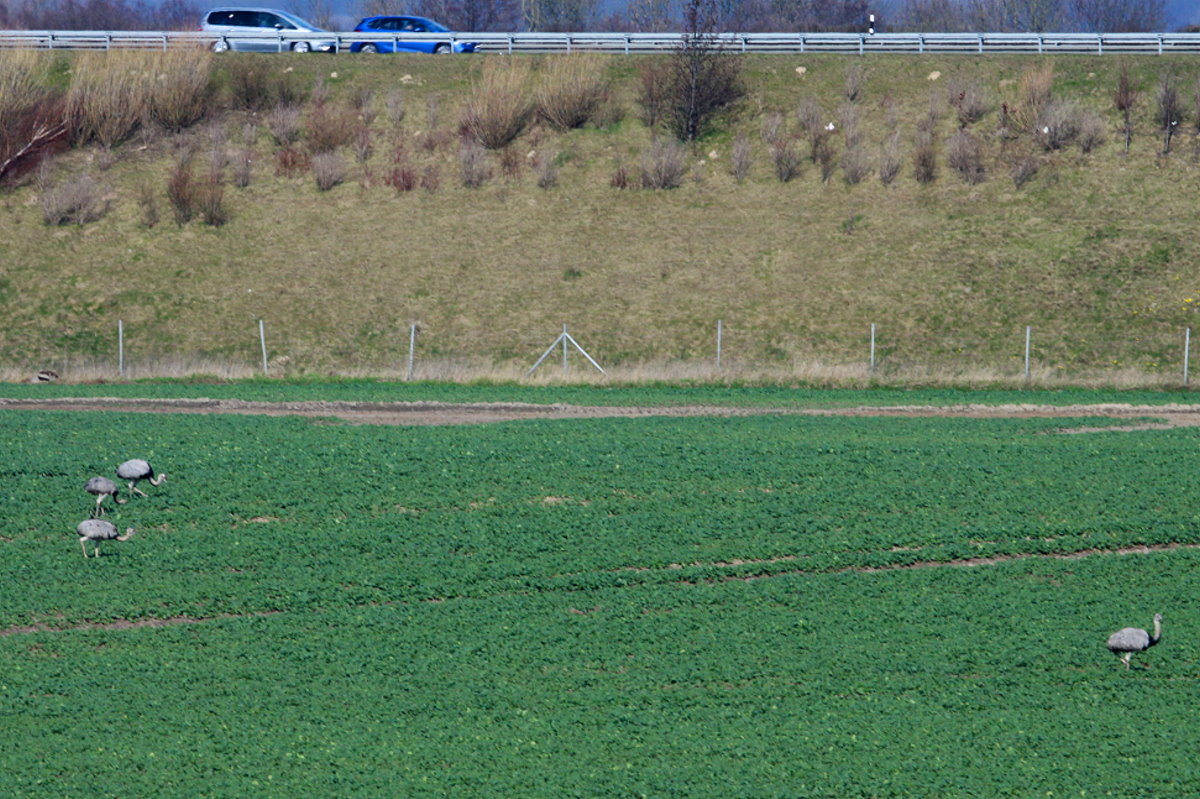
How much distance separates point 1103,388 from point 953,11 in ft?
200

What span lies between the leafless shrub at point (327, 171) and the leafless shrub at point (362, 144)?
3.38 feet

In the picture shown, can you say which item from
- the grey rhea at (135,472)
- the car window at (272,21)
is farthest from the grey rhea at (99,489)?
the car window at (272,21)

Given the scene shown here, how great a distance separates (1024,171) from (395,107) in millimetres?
22783

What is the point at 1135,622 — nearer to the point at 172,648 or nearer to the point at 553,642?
the point at 553,642

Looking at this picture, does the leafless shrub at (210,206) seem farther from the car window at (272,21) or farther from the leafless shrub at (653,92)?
the leafless shrub at (653,92)

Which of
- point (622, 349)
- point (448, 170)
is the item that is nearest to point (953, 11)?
point (448, 170)

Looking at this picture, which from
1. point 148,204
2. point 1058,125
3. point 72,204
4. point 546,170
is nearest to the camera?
point 72,204

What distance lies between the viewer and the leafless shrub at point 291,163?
46406 millimetres

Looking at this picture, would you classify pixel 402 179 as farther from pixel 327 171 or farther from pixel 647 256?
pixel 647 256

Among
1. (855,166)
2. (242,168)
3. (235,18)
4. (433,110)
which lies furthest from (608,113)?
(235,18)

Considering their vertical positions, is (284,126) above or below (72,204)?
above

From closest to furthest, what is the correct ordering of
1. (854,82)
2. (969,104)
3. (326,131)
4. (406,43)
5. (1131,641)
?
(1131,641) → (969,104) → (326,131) → (854,82) → (406,43)

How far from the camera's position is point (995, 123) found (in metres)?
46.5

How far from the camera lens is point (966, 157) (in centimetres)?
4462
